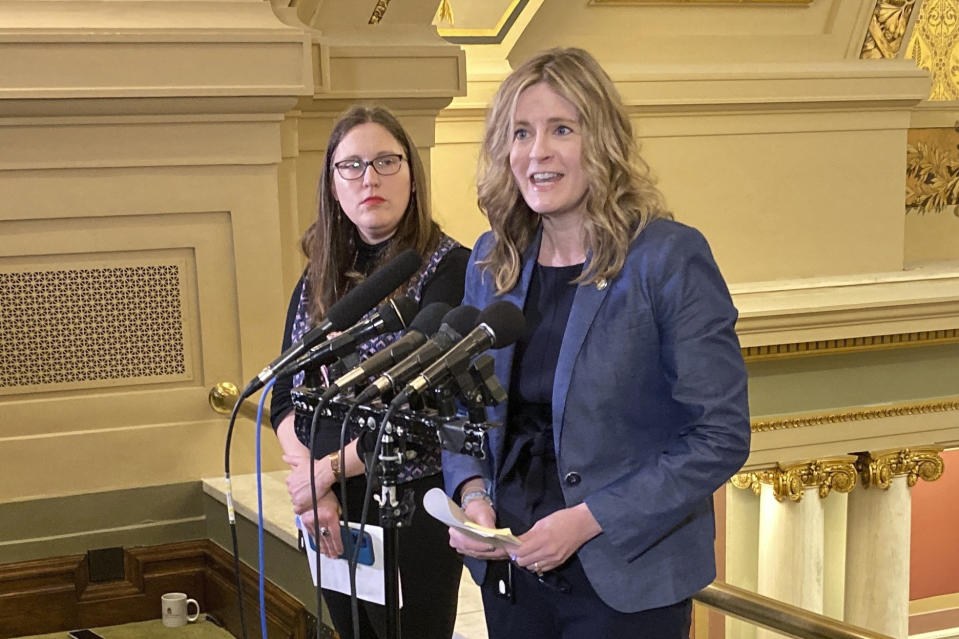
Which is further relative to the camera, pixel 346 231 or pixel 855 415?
pixel 855 415

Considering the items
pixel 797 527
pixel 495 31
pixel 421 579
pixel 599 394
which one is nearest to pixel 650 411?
pixel 599 394

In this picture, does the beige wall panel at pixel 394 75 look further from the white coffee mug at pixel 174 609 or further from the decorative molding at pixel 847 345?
the decorative molding at pixel 847 345

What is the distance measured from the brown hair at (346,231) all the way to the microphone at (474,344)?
→ 2.57 feet

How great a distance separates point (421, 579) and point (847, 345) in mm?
5882

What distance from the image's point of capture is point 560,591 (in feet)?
5.89

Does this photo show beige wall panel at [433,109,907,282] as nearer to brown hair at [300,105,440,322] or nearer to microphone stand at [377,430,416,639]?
brown hair at [300,105,440,322]

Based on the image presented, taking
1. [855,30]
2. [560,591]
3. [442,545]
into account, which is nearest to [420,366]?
[560,591]

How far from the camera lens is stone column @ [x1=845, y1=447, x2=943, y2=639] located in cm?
812

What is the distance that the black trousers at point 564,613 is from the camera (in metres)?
1.75

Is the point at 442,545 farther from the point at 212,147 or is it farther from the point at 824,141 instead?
the point at 824,141

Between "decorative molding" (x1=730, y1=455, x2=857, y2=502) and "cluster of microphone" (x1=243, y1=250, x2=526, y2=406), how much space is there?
6447 mm

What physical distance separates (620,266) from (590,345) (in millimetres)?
122

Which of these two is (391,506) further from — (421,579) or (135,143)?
(135,143)

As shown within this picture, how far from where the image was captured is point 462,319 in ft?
5.02
